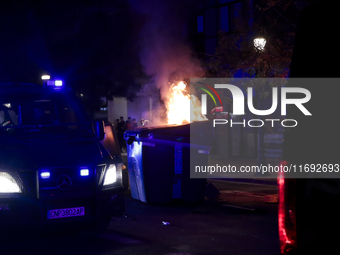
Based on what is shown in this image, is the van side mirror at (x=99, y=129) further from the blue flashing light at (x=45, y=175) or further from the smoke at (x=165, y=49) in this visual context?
the smoke at (x=165, y=49)

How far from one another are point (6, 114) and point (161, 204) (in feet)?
11.9

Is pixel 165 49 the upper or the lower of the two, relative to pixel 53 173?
upper

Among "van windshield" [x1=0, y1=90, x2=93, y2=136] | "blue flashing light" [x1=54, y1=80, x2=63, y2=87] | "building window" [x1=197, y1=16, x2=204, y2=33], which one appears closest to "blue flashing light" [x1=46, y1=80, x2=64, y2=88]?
"blue flashing light" [x1=54, y1=80, x2=63, y2=87]

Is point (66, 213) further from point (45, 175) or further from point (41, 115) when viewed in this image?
point (41, 115)

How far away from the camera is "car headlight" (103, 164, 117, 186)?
6.03 m

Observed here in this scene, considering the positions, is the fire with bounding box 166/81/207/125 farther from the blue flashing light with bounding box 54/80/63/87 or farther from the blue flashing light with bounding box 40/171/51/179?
the blue flashing light with bounding box 40/171/51/179

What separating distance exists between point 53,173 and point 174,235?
2.01 m

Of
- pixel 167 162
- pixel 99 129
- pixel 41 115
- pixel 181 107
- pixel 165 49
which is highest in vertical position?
pixel 165 49

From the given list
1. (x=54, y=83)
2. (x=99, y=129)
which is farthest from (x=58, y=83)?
(x=99, y=129)

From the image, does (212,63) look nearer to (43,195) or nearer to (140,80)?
(43,195)

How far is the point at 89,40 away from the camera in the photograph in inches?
843

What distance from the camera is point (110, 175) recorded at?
6125 mm

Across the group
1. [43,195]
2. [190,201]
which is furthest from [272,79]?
[43,195]

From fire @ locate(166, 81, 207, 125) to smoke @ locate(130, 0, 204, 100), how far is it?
17.5 inches
